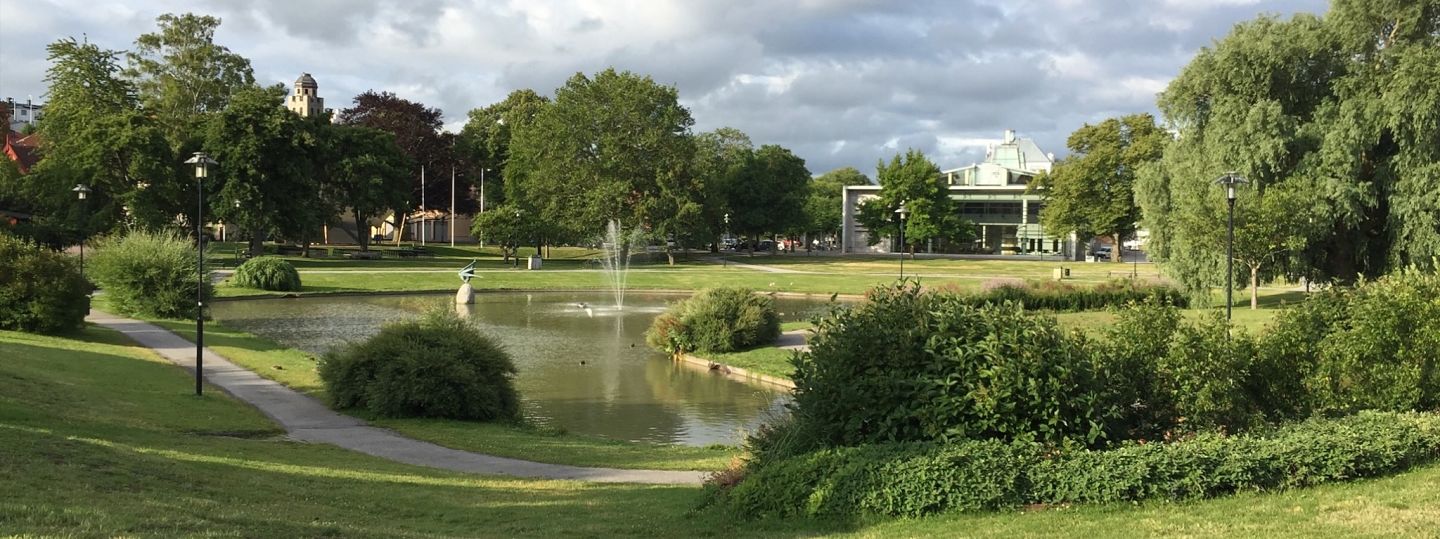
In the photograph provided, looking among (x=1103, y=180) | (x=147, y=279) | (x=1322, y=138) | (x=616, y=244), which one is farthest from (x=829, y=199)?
(x=147, y=279)

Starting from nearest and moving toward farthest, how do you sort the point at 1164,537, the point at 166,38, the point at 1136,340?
1. the point at 1164,537
2. the point at 1136,340
3. the point at 166,38

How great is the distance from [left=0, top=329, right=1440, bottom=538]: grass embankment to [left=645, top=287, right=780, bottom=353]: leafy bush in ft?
45.3

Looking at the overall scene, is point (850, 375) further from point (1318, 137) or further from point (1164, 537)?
point (1318, 137)

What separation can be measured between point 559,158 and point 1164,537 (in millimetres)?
71578

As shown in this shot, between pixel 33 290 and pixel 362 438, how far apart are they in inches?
572

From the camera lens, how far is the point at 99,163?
58.1m

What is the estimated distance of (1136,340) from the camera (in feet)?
34.7

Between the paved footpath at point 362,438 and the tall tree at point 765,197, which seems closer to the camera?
the paved footpath at point 362,438

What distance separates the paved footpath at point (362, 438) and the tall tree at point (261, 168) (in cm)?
4364

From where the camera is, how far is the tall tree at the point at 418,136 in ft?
293

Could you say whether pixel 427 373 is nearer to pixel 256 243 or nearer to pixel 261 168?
pixel 261 168

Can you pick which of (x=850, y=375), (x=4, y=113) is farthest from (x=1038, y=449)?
(x=4, y=113)

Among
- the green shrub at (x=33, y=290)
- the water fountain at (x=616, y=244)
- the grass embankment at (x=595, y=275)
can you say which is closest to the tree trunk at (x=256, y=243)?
the grass embankment at (x=595, y=275)

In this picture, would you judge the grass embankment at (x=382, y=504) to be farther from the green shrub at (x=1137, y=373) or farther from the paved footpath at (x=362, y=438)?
the green shrub at (x=1137, y=373)
